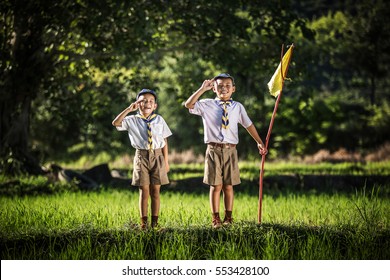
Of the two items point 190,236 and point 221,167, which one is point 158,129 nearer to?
point 221,167

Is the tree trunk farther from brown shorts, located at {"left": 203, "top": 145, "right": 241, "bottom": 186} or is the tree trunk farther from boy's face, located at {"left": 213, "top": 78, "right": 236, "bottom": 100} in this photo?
brown shorts, located at {"left": 203, "top": 145, "right": 241, "bottom": 186}

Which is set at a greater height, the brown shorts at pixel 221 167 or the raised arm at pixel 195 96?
the raised arm at pixel 195 96

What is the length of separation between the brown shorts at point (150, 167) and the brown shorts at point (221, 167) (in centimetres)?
41

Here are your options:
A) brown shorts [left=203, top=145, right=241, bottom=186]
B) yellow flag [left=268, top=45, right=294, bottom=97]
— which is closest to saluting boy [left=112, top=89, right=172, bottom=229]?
brown shorts [left=203, top=145, right=241, bottom=186]

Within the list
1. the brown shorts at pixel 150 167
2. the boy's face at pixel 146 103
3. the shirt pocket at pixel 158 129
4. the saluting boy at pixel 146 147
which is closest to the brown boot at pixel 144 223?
the saluting boy at pixel 146 147

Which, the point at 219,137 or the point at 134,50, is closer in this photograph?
the point at 219,137

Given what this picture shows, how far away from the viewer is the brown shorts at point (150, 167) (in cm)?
454

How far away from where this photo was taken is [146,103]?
455 cm

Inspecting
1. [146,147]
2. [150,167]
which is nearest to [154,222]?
[150,167]

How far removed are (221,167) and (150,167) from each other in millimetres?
653

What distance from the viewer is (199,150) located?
20.2m

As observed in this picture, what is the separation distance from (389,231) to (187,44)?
6.48 meters

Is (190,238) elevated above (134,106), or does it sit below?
below

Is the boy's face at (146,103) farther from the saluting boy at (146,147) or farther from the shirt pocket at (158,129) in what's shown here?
the shirt pocket at (158,129)
